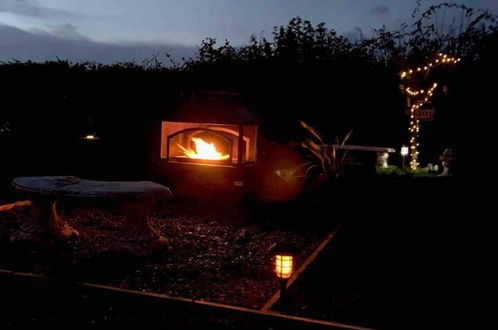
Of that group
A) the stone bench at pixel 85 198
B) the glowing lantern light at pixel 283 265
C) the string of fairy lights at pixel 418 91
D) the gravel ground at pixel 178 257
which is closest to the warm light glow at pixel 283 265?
the glowing lantern light at pixel 283 265

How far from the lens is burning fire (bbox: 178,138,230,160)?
33.3 ft

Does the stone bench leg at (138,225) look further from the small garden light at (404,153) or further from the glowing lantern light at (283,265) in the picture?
the small garden light at (404,153)

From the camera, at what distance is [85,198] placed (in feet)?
20.9

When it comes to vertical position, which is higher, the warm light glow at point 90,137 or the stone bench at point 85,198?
the warm light glow at point 90,137

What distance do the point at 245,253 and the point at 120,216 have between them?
262cm

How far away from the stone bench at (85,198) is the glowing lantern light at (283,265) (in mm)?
2139

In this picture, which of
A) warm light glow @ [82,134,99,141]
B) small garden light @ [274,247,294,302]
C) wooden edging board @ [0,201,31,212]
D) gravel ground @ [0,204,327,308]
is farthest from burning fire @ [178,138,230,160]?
small garden light @ [274,247,294,302]

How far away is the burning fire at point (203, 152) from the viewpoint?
1016 cm

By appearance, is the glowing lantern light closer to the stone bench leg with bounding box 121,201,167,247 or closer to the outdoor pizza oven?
the stone bench leg with bounding box 121,201,167,247

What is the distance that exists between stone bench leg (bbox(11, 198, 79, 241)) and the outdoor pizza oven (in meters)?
3.31

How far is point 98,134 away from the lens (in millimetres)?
12297

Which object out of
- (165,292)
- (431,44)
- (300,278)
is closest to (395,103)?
(431,44)

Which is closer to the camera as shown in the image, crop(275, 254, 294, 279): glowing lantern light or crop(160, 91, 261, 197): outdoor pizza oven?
crop(275, 254, 294, 279): glowing lantern light

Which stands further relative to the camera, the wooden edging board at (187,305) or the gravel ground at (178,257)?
the gravel ground at (178,257)
